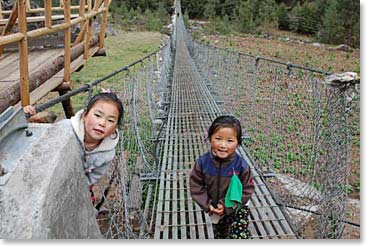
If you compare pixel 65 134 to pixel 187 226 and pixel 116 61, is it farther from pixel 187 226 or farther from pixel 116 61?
pixel 116 61

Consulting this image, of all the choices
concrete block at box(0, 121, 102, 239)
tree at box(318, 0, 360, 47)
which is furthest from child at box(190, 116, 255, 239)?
tree at box(318, 0, 360, 47)

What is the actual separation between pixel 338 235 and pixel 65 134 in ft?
3.57

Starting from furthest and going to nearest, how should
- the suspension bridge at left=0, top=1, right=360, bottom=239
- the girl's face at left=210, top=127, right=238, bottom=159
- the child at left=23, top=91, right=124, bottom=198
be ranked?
the suspension bridge at left=0, top=1, right=360, bottom=239 → the girl's face at left=210, top=127, right=238, bottom=159 → the child at left=23, top=91, right=124, bottom=198

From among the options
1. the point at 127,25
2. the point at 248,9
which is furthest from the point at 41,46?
the point at 248,9

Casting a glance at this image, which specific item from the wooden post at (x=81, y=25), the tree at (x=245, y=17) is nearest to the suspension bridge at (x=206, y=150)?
the wooden post at (x=81, y=25)

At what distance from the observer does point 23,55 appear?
59.4 inches

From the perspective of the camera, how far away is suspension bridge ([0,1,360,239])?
5.11 ft

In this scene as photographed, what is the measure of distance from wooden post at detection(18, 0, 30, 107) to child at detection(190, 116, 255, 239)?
654 millimetres

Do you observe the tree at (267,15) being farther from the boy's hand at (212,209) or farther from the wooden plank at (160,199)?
the boy's hand at (212,209)

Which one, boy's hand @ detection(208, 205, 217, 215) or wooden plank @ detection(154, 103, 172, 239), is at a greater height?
boy's hand @ detection(208, 205, 217, 215)

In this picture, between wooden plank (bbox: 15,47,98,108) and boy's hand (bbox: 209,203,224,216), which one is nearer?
boy's hand (bbox: 209,203,224,216)

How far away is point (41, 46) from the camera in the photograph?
9.07ft

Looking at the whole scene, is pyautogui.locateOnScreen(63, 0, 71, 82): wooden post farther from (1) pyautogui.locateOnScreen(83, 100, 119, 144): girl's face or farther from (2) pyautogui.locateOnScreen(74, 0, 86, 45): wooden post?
(1) pyautogui.locateOnScreen(83, 100, 119, 144): girl's face

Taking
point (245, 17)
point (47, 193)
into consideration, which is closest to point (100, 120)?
point (47, 193)
